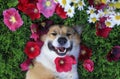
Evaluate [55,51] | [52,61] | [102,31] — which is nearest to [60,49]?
[55,51]

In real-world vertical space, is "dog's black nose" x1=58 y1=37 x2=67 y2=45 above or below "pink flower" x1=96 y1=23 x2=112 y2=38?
below

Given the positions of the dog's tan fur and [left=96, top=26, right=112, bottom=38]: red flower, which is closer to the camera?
[left=96, top=26, right=112, bottom=38]: red flower

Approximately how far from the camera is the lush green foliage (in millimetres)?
3775

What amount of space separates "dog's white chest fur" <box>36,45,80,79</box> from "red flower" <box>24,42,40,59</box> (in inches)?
3.3

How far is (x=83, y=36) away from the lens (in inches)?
152

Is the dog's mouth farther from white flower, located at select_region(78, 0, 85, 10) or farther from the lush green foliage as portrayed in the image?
white flower, located at select_region(78, 0, 85, 10)

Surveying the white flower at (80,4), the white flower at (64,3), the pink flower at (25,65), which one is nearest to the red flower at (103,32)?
the white flower at (80,4)

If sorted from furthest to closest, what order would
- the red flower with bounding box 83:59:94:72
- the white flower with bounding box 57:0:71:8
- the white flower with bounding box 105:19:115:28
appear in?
1. the red flower with bounding box 83:59:94:72
2. the white flower with bounding box 105:19:115:28
3. the white flower with bounding box 57:0:71:8

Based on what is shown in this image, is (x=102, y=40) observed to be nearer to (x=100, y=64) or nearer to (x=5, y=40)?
(x=100, y=64)

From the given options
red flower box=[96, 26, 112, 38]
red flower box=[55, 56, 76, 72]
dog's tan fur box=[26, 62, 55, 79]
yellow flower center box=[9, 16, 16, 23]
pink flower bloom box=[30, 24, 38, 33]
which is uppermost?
yellow flower center box=[9, 16, 16, 23]

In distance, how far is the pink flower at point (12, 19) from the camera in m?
3.73

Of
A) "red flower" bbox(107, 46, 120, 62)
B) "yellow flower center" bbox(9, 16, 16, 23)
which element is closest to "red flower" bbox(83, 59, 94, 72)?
"red flower" bbox(107, 46, 120, 62)

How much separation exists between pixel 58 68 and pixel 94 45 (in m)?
0.39

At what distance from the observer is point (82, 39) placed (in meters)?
3.91
